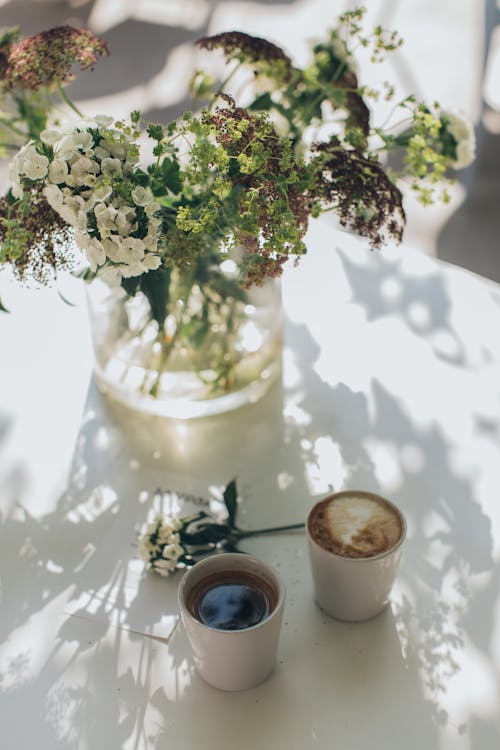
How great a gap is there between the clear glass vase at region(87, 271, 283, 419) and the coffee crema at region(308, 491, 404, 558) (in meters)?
0.35

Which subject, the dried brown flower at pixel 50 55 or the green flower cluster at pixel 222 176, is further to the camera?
the dried brown flower at pixel 50 55

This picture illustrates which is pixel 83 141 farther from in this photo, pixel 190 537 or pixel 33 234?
pixel 190 537

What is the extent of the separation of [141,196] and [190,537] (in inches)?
16.8

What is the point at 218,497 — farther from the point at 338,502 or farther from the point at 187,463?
the point at 338,502

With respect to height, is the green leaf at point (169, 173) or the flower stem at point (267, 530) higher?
the green leaf at point (169, 173)

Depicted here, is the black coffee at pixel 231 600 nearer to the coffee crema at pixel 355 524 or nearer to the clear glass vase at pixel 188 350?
the coffee crema at pixel 355 524

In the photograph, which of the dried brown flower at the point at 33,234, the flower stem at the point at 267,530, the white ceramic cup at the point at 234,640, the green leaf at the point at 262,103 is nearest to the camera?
the white ceramic cup at the point at 234,640

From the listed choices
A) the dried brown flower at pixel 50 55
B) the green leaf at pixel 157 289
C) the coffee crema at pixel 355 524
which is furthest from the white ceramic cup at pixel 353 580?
the dried brown flower at pixel 50 55

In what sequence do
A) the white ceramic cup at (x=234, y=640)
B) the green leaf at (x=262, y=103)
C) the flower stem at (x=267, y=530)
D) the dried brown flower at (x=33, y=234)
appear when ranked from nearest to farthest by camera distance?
the white ceramic cup at (x=234, y=640), the dried brown flower at (x=33, y=234), the flower stem at (x=267, y=530), the green leaf at (x=262, y=103)

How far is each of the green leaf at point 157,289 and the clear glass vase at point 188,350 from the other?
0.53 feet

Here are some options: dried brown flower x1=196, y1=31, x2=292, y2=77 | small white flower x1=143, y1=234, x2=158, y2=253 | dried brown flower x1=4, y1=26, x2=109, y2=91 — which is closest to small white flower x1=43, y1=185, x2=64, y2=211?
small white flower x1=143, y1=234, x2=158, y2=253

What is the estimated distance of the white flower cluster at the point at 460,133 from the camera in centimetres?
128

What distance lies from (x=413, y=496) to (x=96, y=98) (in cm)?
265

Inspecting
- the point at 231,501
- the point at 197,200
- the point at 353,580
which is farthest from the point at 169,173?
the point at 353,580
